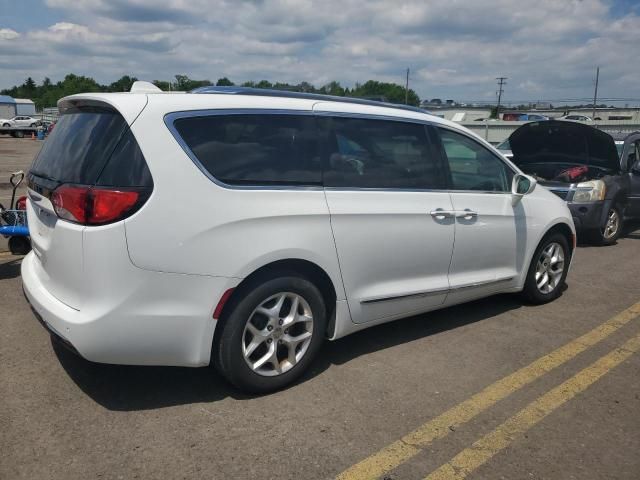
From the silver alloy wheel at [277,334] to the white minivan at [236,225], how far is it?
10 mm

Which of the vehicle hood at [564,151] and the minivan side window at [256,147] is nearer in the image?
the minivan side window at [256,147]

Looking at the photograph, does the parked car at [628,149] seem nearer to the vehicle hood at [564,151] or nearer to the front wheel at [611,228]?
the vehicle hood at [564,151]

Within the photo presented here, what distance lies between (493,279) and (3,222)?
4.69 m

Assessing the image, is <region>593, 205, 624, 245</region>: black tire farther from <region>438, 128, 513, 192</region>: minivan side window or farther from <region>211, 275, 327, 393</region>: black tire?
<region>211, 275, 327, 393</region>: black tire

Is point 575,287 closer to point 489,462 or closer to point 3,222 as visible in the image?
point 489,462

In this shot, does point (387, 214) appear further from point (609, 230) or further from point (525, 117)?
point (525, 117)

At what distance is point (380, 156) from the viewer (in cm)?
393

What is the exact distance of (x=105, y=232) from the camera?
9.32 ft

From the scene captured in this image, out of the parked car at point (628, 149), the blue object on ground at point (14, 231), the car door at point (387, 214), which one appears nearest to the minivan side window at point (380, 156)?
the car door at point (387, 214)

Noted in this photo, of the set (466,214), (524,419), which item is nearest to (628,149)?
(466,214)

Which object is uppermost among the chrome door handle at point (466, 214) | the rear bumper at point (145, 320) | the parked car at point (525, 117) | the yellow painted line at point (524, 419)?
the parked car at point (525, 117)

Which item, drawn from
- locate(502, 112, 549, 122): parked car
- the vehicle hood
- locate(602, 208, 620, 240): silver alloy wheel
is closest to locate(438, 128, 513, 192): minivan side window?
the vehicle hood

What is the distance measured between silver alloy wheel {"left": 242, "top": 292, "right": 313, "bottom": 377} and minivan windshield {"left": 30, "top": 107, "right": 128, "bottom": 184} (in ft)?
3.90

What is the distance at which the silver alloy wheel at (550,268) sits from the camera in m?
5.29
